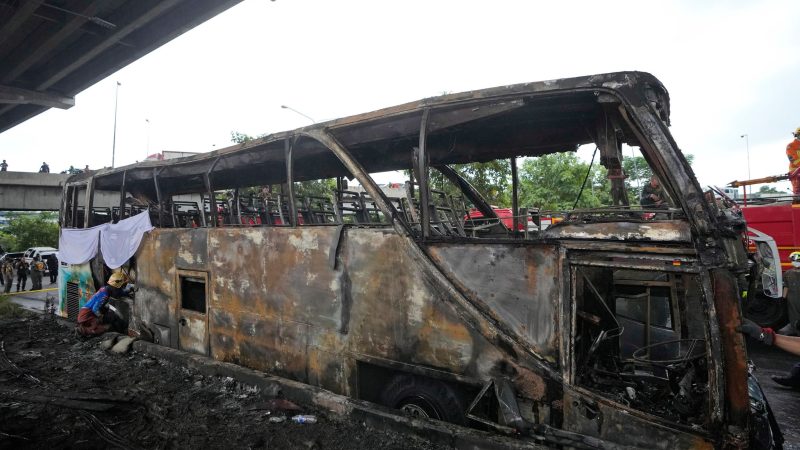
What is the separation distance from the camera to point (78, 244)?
8.67 meters

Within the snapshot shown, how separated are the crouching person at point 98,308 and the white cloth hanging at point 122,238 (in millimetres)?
297

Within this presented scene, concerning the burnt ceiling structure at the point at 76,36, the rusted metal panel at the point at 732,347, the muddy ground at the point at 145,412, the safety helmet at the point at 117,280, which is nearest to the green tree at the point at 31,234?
the burnt ceiling structure at the point at 76,36

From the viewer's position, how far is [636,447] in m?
2.72

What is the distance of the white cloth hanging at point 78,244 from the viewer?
27.0 feet

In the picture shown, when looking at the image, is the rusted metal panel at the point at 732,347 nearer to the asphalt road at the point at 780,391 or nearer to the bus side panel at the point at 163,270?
the asphalt road at the point at 780,391

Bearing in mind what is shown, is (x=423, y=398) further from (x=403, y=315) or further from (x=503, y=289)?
(x=503, y=289)

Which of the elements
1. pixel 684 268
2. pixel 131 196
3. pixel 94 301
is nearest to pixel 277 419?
pixel 684 268

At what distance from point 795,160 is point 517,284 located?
8684 millimetres

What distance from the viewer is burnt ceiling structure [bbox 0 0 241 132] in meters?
9.01

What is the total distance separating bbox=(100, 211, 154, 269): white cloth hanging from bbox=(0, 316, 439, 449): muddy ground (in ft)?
6.05

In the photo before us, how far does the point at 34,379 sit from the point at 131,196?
4355 millimetres

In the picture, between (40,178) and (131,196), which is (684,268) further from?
(40,178)

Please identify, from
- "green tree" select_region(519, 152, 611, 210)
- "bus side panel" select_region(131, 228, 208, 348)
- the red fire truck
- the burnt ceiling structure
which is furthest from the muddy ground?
"green tree" select_region(519, 152, 611, 210)

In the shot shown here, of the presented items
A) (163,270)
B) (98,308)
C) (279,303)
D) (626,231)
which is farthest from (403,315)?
(98,308)
